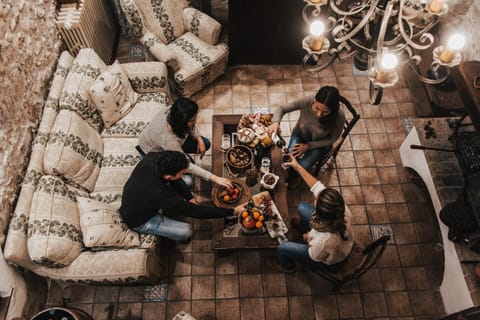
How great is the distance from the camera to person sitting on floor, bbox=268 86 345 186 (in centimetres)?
333

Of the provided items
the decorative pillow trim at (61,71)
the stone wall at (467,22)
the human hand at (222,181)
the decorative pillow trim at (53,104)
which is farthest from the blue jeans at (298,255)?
the stone wall at (467,22)

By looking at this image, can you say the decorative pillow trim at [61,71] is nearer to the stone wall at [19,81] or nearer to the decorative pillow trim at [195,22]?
the stone wall at [19,81]

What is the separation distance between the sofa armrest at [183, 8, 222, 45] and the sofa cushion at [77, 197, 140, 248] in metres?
2.52

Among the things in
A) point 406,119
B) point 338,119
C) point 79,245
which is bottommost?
point 79,245

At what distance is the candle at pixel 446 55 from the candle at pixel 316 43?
2.45 ft

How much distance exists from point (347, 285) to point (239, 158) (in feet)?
5.34

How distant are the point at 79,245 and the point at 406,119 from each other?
3.98 metres

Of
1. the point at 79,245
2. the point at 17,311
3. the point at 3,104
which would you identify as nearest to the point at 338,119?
the point at 79,245

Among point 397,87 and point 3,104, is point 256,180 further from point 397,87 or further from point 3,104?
point 397,87

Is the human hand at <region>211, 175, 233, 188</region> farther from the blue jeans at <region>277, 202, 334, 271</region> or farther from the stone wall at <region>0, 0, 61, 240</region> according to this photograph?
the stone wall at <region>0, 0, 61, 240</region>

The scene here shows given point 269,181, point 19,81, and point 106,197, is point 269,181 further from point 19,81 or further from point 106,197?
point 19,81

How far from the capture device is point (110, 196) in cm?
339

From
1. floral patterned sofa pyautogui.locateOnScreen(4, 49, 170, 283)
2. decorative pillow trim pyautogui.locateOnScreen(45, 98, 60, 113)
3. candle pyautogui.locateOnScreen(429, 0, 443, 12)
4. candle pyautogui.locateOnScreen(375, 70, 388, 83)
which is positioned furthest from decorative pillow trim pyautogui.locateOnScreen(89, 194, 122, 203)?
candle pyautogui.locateOnScreen(429, 0, 443, 12)

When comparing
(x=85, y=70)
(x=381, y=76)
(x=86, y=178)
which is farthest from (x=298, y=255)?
(x=85, y=70)
